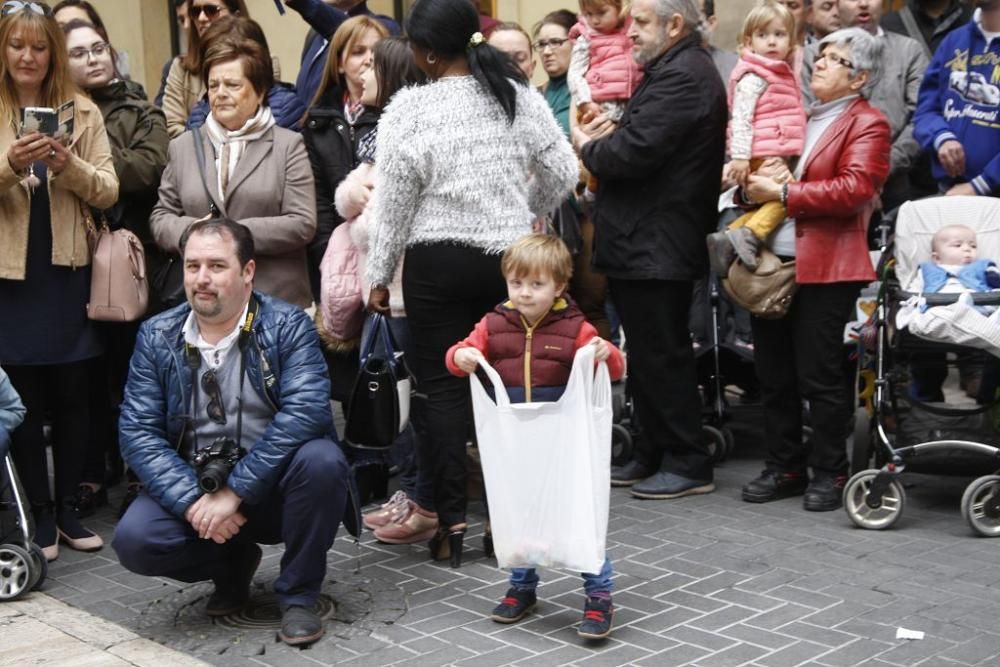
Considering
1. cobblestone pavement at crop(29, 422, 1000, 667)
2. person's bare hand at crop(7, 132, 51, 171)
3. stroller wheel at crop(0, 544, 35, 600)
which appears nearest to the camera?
cobblestone pavement at crop(29, 422, 1000, 667)

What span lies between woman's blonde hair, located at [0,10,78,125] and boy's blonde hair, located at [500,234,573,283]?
8.03 ft

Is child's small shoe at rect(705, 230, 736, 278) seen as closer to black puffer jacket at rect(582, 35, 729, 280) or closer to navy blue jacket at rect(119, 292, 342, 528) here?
black puffer jacket at rect(582, 35, 729, 280)

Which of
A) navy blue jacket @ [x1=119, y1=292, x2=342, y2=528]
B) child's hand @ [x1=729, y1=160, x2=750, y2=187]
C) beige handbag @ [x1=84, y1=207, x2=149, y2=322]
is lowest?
navy blue jacket @ [x1=119, y1=292, x2=342, y2=528]

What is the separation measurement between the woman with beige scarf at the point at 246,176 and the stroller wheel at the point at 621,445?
1.93 m

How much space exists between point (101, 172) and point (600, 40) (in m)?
2.59

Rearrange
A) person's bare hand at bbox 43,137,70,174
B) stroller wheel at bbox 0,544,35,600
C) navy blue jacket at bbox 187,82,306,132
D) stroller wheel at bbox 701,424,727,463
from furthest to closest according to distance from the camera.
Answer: stroller wheel at bbox 701,424,727,463 → navy blue jacket at bbox 187,82,306,132 → person's bare hand at bbox 43,137,70,174 → stroller wheel at bbox 0,544,35,600

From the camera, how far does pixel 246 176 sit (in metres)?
6.67

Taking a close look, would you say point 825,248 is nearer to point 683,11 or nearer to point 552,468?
point 683,11

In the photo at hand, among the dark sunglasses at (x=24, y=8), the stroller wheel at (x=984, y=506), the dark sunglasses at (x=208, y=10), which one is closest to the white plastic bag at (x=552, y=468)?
the stroller wheel at (x=984, y=506)

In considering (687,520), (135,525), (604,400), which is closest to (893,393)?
(687,520)

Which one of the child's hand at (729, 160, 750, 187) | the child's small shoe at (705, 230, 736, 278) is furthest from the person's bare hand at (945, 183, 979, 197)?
the child's small shoe at (705, 230, 736, 278)

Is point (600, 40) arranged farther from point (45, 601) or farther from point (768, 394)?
point (45, 601)

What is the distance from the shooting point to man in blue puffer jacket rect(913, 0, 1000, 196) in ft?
22.8

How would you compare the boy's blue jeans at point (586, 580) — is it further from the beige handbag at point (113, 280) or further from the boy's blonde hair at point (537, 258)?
the beige handbag at point (113, 280)
